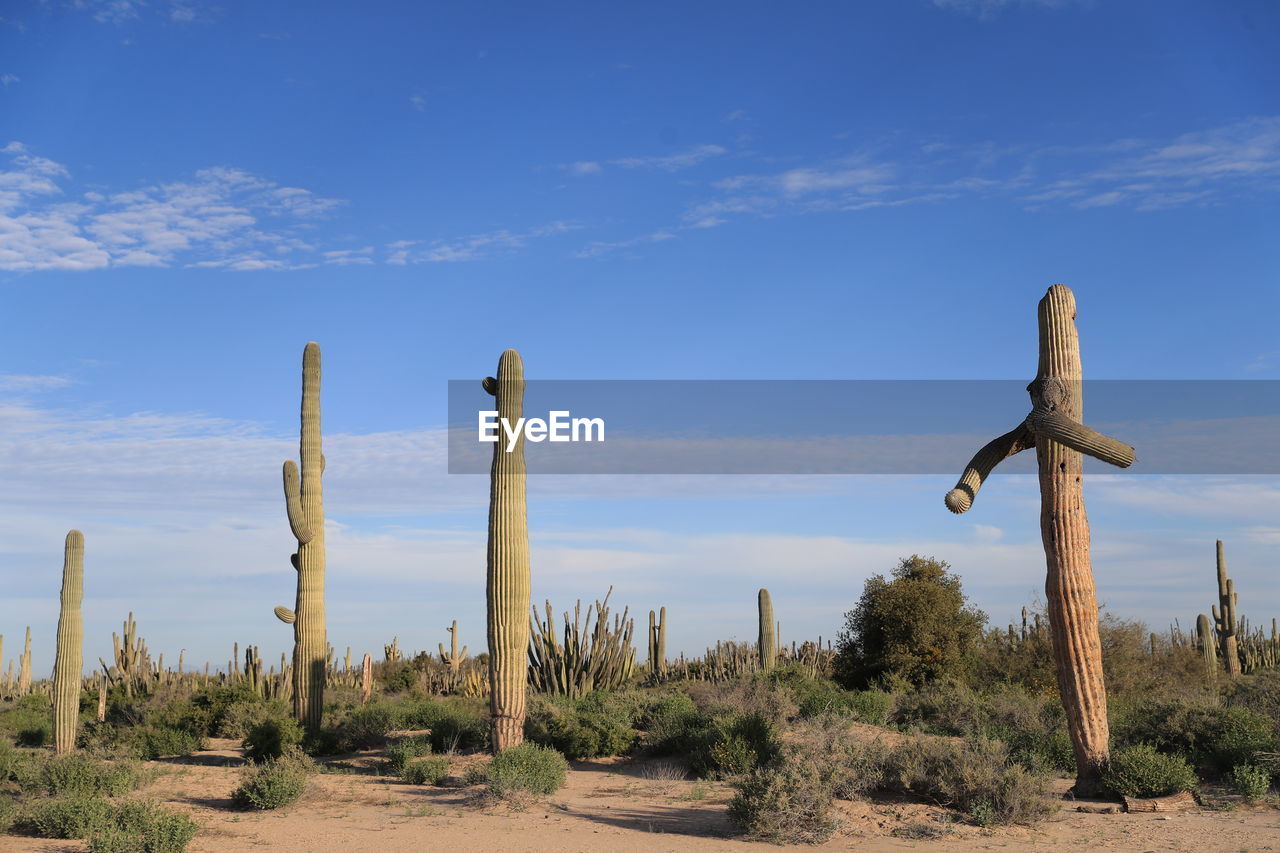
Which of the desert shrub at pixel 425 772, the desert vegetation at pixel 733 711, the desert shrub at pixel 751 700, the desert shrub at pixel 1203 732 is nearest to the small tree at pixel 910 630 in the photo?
the desert vegetation at pixel 733 711

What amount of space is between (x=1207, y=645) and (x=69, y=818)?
27500 mm

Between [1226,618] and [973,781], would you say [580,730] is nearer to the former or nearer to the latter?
[973,781]

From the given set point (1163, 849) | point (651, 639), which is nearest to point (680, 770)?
point (1163, 849)

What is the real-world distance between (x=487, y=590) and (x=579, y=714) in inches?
120

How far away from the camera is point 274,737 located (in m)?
17.6

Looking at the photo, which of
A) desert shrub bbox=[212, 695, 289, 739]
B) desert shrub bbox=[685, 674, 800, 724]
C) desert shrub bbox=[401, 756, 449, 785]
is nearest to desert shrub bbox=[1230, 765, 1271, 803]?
desert shrub bbox=[685, 674, 800, 724]

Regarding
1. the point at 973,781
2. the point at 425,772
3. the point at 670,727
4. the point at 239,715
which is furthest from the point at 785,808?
the point at 239,715

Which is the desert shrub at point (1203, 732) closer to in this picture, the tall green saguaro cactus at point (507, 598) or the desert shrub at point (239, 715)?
the tall green saguaro cactus at point (507, 598)

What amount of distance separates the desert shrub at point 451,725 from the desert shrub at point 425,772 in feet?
5.83

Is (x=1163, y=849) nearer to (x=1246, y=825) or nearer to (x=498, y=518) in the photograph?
(x=1246, y=825)

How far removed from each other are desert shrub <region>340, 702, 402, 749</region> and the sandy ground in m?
4.34

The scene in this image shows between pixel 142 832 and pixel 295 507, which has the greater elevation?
pixel 295 507

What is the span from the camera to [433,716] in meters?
19.8

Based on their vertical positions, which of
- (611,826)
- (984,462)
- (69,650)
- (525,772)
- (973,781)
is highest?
(984,462)
